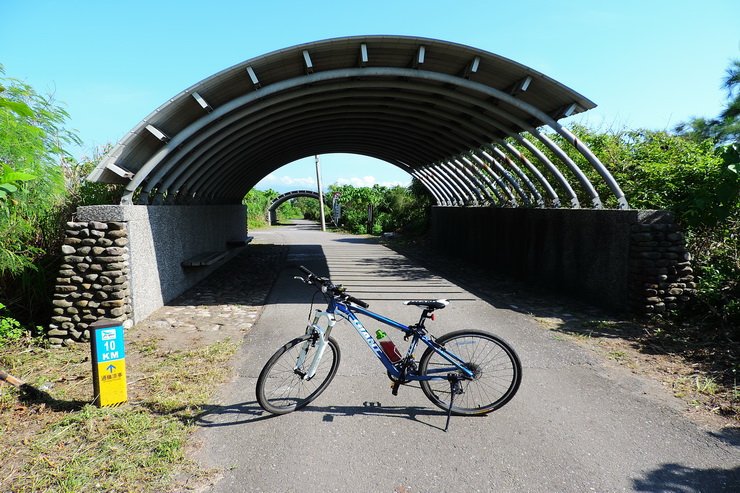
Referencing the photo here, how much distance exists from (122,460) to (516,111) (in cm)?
930

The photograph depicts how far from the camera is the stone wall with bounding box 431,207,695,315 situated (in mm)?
7035

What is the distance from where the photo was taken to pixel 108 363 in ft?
13.5

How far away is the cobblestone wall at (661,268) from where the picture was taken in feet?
22.9

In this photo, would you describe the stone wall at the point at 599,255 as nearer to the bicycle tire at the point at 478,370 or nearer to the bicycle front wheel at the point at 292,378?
the bicycle tire at the point at 478,370

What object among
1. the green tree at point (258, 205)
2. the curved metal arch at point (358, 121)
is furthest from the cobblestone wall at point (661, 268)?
the green tree at point (258, 205)

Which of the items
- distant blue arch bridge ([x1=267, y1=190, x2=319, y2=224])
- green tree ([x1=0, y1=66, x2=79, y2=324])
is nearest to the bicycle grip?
green tree ([x1=0, y1=66, x2=79, y2=324])

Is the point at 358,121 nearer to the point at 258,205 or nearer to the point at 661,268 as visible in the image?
the point at 661,268

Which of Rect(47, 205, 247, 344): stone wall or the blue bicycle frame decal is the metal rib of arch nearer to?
Rect(47, 205, 247, 344): stone wall

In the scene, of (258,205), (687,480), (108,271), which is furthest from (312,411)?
(258,205)

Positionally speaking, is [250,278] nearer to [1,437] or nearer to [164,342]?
[164,342]

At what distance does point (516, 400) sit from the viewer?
4352mm

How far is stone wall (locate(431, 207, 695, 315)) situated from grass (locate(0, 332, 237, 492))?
6000 millimetres

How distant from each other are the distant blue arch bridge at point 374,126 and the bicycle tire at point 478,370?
13.6 ft

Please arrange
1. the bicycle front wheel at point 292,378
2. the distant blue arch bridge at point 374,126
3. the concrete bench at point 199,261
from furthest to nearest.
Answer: the concrete bench at point 199,261 < the distant blue arch bridge at point 374,126 < the bicycle front wheel at point 292,378
